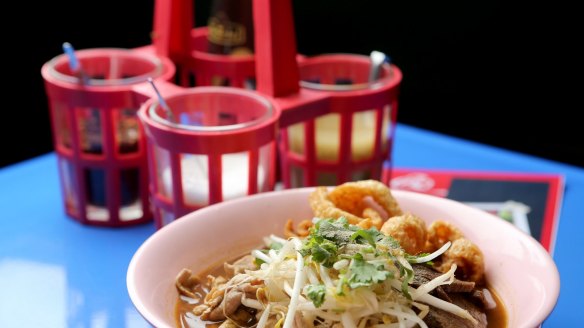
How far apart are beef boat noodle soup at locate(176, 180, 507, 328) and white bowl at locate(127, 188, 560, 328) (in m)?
0.02

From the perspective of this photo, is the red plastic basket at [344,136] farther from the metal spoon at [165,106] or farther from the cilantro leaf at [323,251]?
the cilantro leaf at [323,251]

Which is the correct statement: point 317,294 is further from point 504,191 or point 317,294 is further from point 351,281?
point 504,191

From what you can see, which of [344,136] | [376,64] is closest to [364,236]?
[344,136]

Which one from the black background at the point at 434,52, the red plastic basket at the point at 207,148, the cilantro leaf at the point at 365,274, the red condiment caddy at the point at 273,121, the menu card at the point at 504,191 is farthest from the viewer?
the black background at the point at 434,52

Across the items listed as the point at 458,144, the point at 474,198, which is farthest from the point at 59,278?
the point at 458,144

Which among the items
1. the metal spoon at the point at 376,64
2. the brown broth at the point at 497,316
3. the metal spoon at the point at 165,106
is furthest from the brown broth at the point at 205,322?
the metal spoon at the point at 376,64

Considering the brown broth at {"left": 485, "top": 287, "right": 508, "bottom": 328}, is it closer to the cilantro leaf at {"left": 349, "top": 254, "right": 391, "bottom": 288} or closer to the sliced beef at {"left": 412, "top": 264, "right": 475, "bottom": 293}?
the sliced beef at {"left": 412, "top": 264, "right": 475, "bottom": 293}

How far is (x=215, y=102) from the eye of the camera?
1.16 m

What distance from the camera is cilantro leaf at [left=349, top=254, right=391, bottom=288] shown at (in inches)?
29.1

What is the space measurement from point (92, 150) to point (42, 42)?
1154 mm

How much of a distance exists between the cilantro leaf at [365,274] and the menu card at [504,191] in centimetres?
56

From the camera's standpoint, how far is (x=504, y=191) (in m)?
1.38

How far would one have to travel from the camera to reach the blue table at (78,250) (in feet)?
3.42

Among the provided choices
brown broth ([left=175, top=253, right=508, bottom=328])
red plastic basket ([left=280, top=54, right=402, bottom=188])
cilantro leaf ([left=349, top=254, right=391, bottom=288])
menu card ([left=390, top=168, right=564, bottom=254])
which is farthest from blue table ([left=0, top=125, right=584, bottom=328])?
cilantro leaf ([left=349, top=254, right=391, bottom=288])
